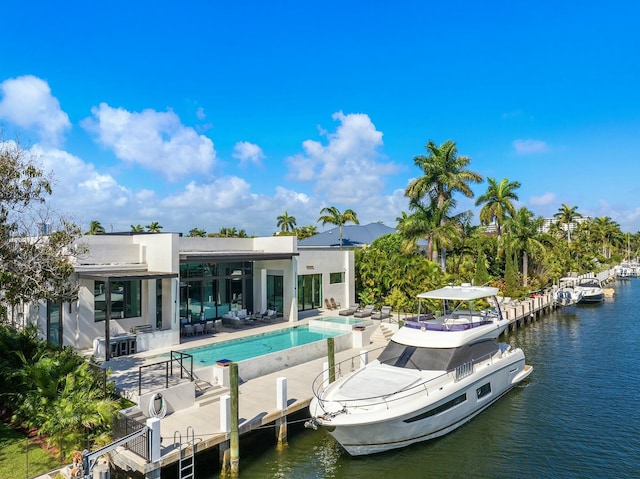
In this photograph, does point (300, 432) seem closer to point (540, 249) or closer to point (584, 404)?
point (584, 404)

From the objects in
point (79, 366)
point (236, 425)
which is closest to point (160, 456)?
point (236, 425)

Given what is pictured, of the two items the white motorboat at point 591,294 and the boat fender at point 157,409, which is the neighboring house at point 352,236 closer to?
the white motorboat at point 591,294

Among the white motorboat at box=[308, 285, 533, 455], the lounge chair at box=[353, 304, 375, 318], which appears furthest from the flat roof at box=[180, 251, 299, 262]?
the white motorboat at box=[308, 285, 533, 455]

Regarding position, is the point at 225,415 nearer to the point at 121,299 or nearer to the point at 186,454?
the point at 186,454

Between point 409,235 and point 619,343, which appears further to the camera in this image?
point 409,235

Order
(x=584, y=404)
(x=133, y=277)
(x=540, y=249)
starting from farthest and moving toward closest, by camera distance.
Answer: (x=540, y=249), (x=133, y=277), (x=584, y=404)

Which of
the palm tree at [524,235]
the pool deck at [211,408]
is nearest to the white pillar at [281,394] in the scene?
the pool deck at [211,408]
